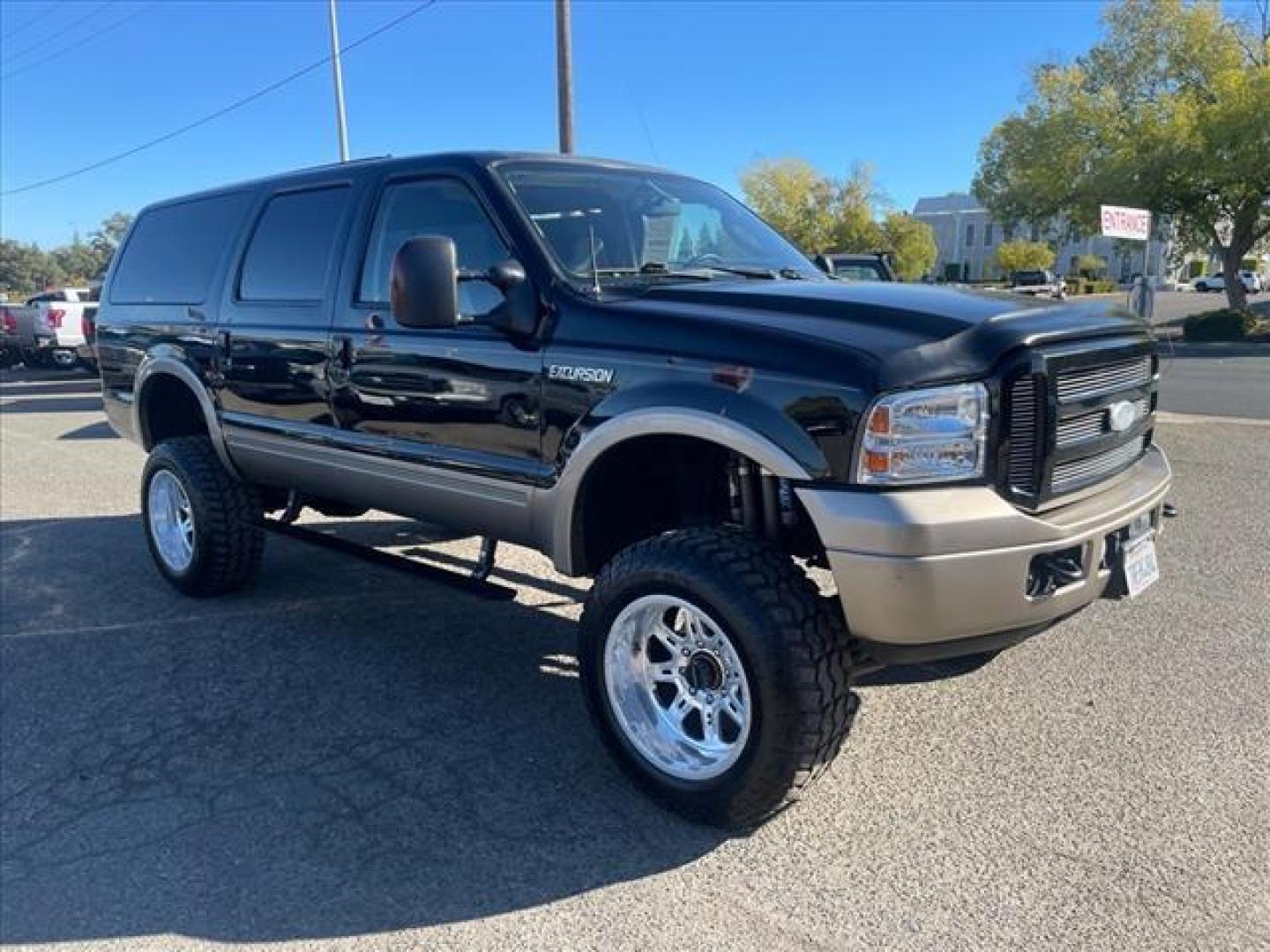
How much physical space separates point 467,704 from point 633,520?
1032mm

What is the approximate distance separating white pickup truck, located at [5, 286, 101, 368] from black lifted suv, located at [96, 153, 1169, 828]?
1934cm

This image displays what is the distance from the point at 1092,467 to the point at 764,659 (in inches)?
49.7

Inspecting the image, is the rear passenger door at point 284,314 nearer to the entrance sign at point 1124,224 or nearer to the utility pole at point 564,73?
the entrance sign at point 1124,224

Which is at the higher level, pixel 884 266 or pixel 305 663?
pixel 884 266

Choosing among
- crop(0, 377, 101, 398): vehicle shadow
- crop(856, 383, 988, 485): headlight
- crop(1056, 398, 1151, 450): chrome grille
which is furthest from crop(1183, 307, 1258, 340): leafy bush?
crop(856, 383, 988, 485): headlight

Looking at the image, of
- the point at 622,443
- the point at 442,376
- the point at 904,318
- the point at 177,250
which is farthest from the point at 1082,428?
the point at 177,250

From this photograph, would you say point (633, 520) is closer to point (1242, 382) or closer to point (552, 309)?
point (552, 309)

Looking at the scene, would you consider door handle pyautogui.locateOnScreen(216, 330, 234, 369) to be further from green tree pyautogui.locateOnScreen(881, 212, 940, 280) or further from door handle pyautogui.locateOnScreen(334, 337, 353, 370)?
green tree pyautogui.locateOnScreen(881, 212, 940, 280)

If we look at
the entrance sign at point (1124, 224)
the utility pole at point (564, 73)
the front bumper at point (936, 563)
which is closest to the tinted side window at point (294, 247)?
the front bumper at point (936, 563)

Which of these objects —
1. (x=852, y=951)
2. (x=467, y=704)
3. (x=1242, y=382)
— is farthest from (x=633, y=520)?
(x=1242, y=382)

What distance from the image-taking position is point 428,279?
11.0 ft

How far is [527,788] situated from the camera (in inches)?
132

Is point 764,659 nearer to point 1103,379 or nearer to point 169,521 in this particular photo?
point 1103,379

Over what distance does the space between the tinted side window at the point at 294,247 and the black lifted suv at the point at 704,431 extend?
2 cm
